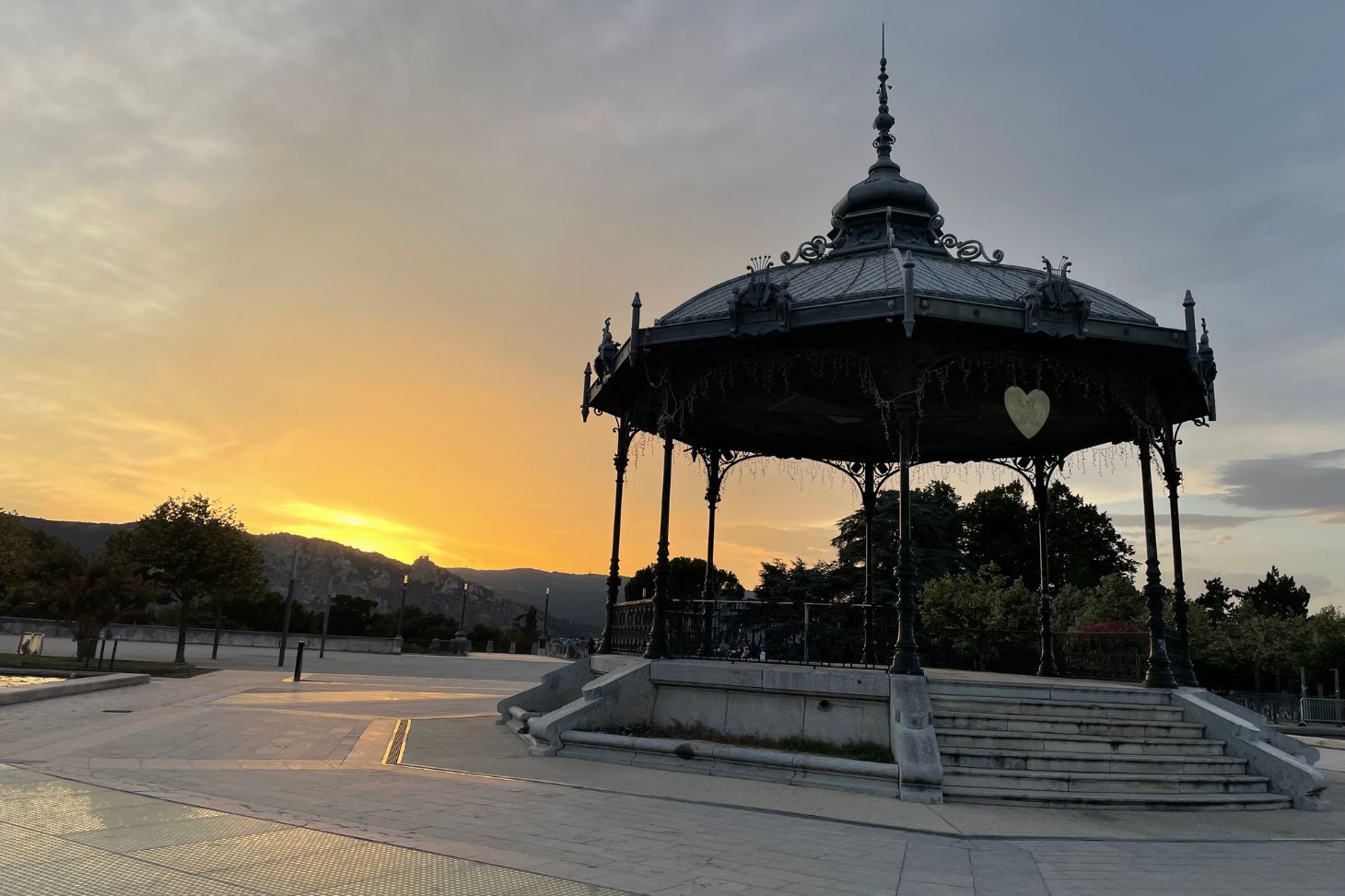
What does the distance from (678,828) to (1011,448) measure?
567 inches

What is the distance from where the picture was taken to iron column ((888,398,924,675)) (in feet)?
38.3

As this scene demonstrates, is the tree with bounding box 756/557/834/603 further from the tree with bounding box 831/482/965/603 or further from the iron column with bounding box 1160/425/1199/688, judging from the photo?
the iron column with bounding box 1160/425/1199/688

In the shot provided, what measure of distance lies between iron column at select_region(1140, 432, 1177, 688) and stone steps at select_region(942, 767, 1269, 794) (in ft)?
7.52

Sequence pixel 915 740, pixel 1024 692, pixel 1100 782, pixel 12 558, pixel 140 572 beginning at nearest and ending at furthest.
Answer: pixel 1100 782 → pixel 915 740 → pixel 1024 692 → pixel 140 572 → pixel 12 558

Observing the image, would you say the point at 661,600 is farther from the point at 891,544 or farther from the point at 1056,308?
the point at 891,544

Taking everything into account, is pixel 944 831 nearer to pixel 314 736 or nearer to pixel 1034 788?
pixel 1034 788

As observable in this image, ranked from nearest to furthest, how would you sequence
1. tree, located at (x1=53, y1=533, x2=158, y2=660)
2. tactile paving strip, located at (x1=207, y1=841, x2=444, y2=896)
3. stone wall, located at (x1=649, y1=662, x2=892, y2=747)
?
tactile paving strip, located at (x1=207, y1=841, x2=444, y2=896)
stone wall, located at (x1=649, y1=662, x2=892, y2=747)
tree, located at (x1=53, y1=533, x2=158, y2=660)

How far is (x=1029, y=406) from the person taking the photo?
47.2 feet

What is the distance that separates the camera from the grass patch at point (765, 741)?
11.1 m

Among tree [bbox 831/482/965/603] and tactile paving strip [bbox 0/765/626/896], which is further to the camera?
tree [bbox 831/482/965/603]

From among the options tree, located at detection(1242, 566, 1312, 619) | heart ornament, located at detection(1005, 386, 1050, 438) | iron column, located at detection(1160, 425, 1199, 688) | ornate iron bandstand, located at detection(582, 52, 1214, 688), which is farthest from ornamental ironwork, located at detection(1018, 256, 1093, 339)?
tree, located at detection(1242, 566, 1312, 619)

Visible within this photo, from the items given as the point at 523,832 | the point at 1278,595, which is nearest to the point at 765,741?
the point at 523,832

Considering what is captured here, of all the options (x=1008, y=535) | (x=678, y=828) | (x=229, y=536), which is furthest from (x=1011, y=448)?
(x=1008, y=535)

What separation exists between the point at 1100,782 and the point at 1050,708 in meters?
1.63
